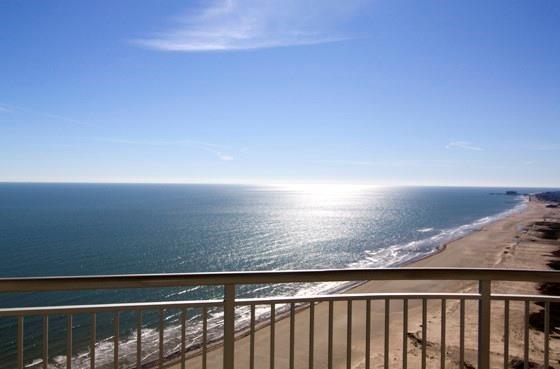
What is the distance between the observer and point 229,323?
221 cm

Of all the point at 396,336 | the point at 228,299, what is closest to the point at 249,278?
the point at 228,299

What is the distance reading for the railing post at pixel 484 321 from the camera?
2316 mm

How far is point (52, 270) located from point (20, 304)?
356 inches

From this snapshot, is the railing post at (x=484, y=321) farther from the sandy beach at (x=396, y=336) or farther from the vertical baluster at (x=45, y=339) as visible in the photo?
the vertical baluster at (x=45, y=339)

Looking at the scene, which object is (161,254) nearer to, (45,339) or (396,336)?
(396,336)

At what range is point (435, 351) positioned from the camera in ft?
39.9

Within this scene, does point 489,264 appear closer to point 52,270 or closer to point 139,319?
point 52,270

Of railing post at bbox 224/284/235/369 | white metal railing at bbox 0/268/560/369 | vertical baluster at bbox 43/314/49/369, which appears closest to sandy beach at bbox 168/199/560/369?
white metal railing at bbox 0/268/560/369

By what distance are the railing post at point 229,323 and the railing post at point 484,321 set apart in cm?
136

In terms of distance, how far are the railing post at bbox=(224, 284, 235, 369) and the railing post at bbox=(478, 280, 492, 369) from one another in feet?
4.46

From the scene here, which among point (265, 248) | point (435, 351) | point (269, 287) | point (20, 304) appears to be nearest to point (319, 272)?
point (435, 351)

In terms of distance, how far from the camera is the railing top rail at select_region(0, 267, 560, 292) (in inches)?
76.3

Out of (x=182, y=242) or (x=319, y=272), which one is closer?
(x=319, y=272)

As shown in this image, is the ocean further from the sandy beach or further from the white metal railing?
the white metal railing
